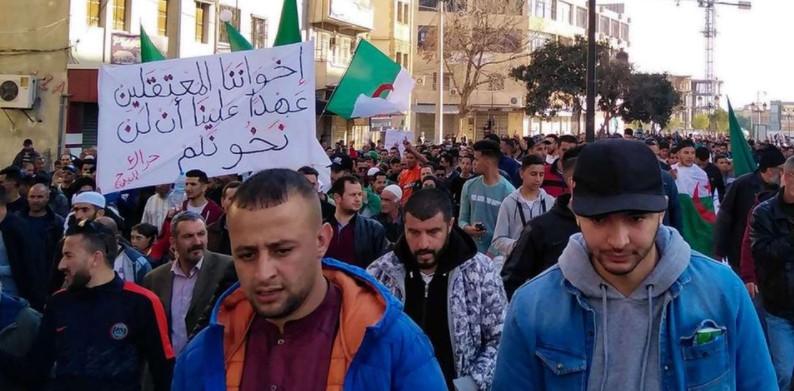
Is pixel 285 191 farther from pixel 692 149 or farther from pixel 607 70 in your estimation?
pixel 607 70

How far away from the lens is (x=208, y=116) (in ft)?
30.8

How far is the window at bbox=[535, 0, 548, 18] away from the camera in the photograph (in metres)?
69.8

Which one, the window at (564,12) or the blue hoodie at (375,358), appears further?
the window at (564,12)

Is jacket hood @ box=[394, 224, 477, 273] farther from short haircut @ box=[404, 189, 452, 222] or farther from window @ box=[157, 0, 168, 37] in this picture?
window @ box=[157, 0, 168, 37]

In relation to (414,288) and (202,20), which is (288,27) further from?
(202,20)

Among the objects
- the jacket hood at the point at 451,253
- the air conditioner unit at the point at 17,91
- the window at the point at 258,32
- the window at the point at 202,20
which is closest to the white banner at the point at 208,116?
the jacket hood at the point at 451,253

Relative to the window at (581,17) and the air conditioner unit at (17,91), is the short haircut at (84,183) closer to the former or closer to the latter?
the air conditioner unit at (17,91)

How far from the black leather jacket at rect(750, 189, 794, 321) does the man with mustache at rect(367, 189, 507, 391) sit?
2238 millimetres

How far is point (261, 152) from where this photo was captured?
9203 mm

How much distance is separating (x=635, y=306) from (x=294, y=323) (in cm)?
90

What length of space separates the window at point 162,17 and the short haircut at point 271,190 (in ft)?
89.9

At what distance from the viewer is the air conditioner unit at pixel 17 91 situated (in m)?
26.2

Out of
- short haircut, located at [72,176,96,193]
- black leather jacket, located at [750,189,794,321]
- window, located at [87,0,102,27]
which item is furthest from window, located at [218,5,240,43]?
black leather jacket, located at [750,189,794,321]

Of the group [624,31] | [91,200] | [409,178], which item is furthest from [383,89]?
[624,31]
